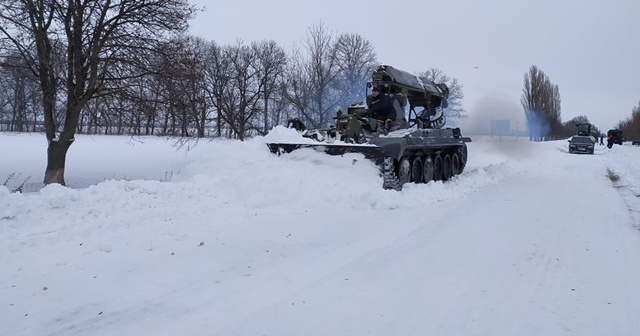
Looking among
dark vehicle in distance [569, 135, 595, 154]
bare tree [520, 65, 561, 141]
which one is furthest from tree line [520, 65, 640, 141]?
dark vehicle in distance [569, 135, 595, 154]

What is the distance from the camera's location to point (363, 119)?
12141 mm

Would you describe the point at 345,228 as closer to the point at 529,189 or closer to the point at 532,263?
the point at 532,263

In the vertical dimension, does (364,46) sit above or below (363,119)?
above

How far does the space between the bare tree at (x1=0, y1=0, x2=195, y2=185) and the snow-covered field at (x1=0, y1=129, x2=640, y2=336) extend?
5.07 meters

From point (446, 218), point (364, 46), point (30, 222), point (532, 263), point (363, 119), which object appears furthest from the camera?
point (364, 46)

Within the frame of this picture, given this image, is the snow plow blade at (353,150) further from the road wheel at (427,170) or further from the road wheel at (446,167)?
the road wheel at (446,167)


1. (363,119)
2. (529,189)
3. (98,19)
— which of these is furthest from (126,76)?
(529,189)

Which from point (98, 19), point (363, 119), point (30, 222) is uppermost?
point (98, 19)

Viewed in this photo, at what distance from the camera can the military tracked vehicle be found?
34.6 feet

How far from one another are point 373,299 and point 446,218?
4.18 m

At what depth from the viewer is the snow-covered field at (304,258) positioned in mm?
→ 3893

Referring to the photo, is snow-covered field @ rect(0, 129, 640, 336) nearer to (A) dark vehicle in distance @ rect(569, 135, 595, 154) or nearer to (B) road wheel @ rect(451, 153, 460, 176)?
(B) road wheel @ rect(451, 153, 460, 176)

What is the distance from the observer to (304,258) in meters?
5.60

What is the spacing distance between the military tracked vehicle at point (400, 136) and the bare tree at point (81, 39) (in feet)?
16.4
